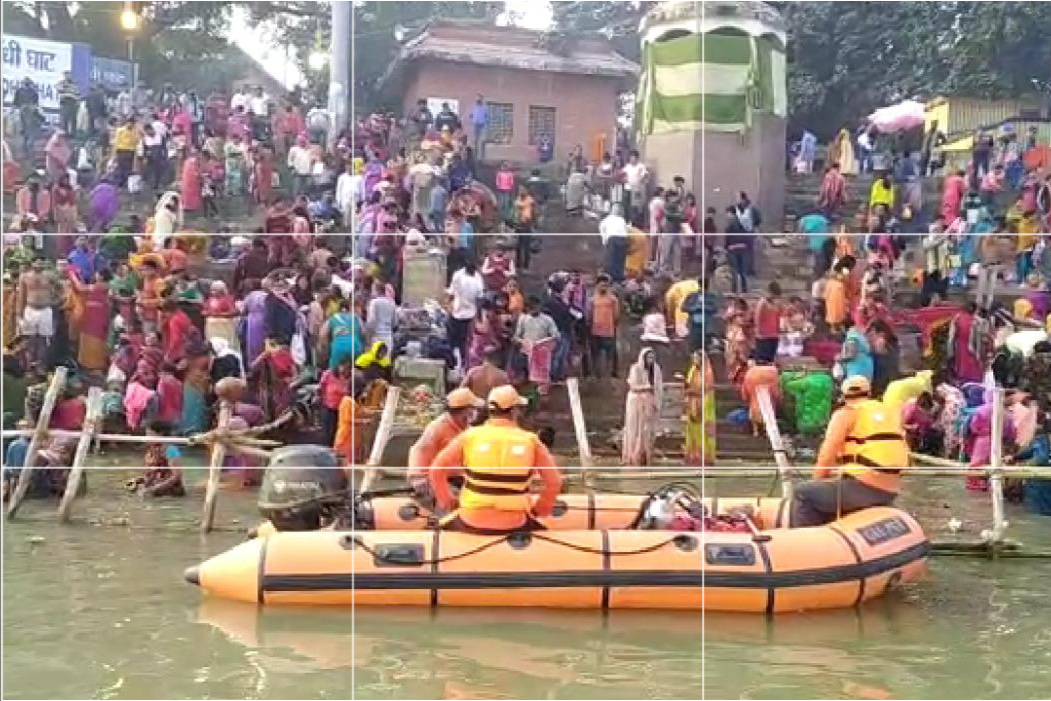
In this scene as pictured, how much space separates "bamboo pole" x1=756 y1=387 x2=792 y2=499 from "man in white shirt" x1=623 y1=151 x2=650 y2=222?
0.71m

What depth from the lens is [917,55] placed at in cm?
425

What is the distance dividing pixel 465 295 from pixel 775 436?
1.05 m

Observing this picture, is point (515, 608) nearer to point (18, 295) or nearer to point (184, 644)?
point (184, 644)

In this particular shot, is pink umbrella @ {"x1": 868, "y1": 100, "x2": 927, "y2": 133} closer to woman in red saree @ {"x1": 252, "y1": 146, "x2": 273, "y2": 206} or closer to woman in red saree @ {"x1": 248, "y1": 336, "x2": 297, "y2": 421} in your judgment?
woman in red saree @ {"x1": 252, "y1": 146, "x2": 273, "y2": 206}

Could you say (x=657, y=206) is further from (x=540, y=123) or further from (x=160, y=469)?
(x=160, y=469)

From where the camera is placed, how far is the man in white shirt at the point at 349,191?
4207 millimetres

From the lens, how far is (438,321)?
14.4ft

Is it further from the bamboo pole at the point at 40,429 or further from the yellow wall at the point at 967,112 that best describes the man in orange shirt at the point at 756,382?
the bamboo pole at the point at 40,429

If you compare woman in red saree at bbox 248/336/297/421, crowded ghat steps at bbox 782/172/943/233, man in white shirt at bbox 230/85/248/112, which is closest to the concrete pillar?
man in white shirt at bbox 230/85/248/112

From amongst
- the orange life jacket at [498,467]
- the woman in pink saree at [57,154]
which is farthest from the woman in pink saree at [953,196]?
the woman in pink saree at [57,154]

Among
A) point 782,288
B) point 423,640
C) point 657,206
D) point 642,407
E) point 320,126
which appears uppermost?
point 320,126

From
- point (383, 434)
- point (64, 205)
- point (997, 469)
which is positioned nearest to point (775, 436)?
point (997, 469)

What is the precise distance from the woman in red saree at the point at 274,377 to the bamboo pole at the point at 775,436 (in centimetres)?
143

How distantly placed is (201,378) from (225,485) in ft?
1.19
